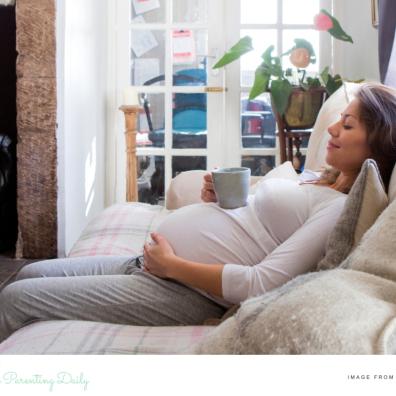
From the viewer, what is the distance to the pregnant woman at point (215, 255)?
899 mm

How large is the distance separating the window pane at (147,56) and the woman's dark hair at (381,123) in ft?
6.92

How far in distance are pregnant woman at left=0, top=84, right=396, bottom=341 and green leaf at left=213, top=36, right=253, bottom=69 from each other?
5.66ft

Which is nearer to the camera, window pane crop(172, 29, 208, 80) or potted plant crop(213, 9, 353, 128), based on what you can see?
potted plant crop(213, 9, 353, 128)

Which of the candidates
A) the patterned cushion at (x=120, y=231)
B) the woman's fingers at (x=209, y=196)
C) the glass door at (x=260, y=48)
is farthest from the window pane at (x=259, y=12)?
the woman's fingers at (x=209, y=196)

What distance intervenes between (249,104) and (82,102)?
0.89 metres

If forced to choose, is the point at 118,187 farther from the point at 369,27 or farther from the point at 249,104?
the point at 369,27

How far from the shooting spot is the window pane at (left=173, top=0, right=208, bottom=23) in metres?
2.92

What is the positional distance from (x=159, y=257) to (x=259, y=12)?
2.21 m

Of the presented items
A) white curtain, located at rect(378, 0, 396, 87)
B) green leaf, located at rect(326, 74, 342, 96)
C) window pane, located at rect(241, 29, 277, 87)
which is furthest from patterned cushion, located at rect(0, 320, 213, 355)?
window pane, located at rect(241, 29, 277, 87)

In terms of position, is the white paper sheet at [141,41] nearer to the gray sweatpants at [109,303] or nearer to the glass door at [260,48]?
the glass door at [260,48]

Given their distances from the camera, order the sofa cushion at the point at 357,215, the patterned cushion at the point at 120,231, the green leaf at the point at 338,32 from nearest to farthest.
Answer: the sofa cushion at the point at 357,215 < the patterned cushion at the point at 120,231 < the green leaf at the point at 338,32

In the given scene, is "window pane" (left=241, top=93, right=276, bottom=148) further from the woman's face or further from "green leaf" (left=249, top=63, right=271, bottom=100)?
the woman's face

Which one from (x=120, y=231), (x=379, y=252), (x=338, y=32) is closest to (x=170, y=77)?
(x=338, y=32)

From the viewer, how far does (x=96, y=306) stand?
36.4 inches
